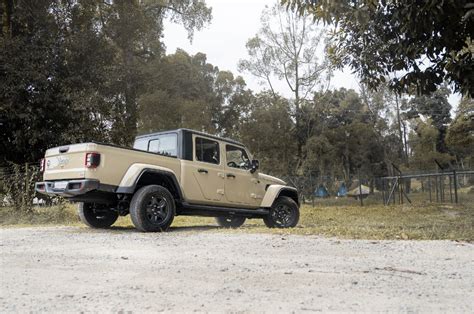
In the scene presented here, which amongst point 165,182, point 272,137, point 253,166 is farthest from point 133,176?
point 272,137

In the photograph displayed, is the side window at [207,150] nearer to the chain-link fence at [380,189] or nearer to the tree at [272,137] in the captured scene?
the chain-link fence at [380,189]

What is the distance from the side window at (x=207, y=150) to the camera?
29.1ft

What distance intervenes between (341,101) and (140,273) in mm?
37332

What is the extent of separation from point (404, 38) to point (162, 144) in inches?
201

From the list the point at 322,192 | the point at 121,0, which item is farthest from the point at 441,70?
the point at 322,192

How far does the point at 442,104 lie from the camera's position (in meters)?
47.0

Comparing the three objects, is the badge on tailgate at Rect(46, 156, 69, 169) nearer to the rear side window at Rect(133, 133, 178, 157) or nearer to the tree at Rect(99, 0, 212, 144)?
the rear side window at Rect(133, 133, 178, 157)

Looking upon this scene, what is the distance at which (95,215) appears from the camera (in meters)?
9.10

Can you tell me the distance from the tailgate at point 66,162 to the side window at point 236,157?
9.97ft

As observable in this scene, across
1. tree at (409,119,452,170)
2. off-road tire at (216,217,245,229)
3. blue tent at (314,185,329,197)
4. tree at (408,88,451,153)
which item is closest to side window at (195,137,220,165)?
off-road tire at (216,217,245,229)

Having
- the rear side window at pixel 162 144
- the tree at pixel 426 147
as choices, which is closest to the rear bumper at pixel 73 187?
the rear side window at pixel 162 144

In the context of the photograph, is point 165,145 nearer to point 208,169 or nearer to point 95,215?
point 208,169

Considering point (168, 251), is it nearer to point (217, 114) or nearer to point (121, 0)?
point (121, 0)

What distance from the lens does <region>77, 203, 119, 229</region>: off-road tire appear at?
8.93m
